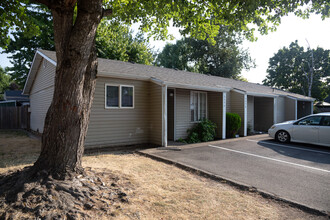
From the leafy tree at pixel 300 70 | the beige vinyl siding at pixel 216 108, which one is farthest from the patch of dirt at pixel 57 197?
the leafy tree at pixel 300 70

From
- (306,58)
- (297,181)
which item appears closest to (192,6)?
(297,181)

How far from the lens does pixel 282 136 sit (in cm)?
1014

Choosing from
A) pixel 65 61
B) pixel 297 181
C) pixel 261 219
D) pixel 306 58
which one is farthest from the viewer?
pixel 306 58

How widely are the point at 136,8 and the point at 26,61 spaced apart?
1798 centimetres

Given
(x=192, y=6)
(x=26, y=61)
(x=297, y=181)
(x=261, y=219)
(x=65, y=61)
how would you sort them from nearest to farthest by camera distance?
(x=261, y=219), (x=65, y=61), (x=297, y=181), (x=192, y=6), (x=26, y=61)

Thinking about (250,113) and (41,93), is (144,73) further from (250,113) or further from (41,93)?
(250,113)

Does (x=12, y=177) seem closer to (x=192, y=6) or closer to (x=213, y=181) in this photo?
(x=213, y=181)

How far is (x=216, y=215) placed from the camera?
3.41 m

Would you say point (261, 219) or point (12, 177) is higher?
point (12, 177)

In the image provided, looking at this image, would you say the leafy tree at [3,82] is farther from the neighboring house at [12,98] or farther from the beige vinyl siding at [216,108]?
the beige vinyl siding at [216,108]

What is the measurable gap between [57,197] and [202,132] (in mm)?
8557

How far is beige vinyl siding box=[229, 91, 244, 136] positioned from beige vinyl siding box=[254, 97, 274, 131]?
396 centimetres

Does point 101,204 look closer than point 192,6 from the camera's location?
Yes

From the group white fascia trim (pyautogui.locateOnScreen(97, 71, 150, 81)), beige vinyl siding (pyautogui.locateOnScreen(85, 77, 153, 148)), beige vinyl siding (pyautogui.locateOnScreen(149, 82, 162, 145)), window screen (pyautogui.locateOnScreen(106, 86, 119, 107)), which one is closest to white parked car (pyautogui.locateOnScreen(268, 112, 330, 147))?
beige vinyl siding (pyautogui.locateOnScreen(149, 82, 162, 145))
